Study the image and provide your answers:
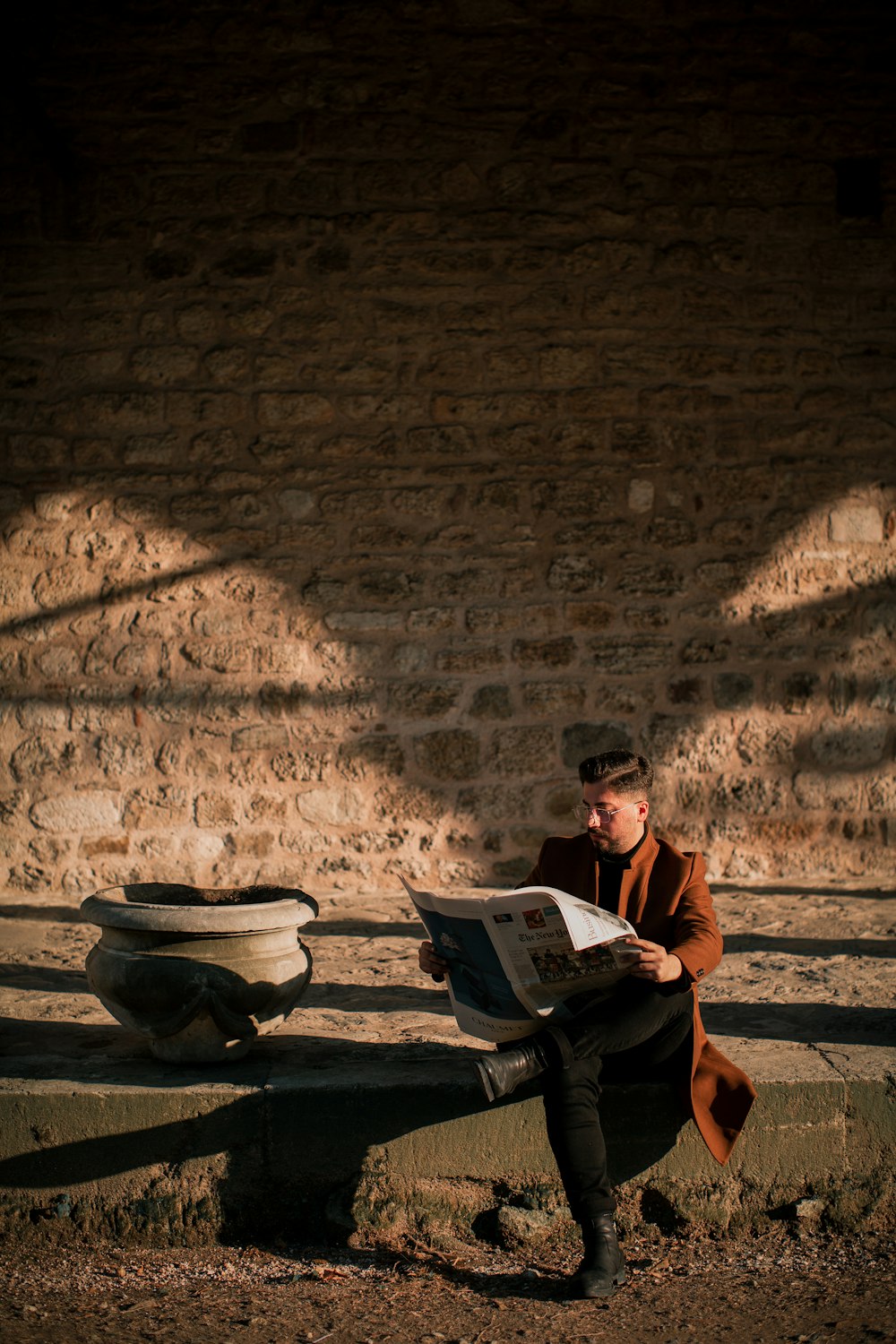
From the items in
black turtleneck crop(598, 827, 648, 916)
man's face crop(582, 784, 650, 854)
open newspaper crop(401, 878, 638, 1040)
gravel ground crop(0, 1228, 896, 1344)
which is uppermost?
man's face crop(582, 784, 650, 854)

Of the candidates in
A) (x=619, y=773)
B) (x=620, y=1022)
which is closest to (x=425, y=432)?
(x=619, y=773)

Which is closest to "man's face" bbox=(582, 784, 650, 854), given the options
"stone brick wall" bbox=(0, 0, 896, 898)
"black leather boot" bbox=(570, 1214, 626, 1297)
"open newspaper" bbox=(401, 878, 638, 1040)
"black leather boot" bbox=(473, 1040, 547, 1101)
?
"open newspaper" bbox=(401, 878, 638, 1040)

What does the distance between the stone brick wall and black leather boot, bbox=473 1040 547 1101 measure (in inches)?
106

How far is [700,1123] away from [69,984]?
220 cm

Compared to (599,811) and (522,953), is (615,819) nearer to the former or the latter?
(599,811)

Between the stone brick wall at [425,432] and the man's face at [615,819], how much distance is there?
244 cm

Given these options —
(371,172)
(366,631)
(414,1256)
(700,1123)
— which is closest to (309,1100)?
(414,1256)

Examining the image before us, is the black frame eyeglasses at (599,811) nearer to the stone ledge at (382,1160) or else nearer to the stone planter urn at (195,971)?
the stone ledge at (382,1160)

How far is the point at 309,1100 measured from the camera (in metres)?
2.66

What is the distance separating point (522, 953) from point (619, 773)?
0.48 meters

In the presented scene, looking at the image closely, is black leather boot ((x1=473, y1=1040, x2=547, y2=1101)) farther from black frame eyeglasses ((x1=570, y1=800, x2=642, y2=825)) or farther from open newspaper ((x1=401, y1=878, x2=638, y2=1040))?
black frame eyeglasses ((x1=570, y1=800, x2=642, y2=825))

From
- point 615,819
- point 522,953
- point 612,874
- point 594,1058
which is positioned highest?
point 615,819

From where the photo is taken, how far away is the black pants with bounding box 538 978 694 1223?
234cm

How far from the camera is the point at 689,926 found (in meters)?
2.52
